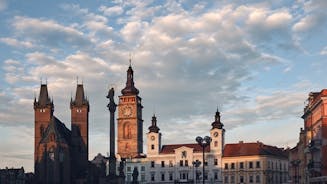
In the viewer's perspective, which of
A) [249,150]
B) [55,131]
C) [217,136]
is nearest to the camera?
[55,131]

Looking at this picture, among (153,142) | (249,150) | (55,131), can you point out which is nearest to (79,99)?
(55,131)

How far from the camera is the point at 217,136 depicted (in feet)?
477

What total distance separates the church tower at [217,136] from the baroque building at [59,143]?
104ft

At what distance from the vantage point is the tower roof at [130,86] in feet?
528

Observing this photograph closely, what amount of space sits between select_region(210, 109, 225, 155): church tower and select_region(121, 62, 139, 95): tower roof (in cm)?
2530

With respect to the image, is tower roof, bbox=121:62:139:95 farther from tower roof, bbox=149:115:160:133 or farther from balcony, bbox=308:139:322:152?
balcony, bbox=308:139:322:152

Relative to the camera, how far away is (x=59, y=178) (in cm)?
11981

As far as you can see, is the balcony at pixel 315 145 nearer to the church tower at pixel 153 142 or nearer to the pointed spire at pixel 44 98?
the pointed spire at pixel 44 98

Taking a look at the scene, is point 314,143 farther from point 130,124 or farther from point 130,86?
point 130,86

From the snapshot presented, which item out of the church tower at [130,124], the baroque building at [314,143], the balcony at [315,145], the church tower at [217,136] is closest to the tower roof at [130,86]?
the church tower at [130,124]

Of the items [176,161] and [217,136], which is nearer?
[217,136]

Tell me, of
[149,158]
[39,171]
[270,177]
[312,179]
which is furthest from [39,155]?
[312,179]

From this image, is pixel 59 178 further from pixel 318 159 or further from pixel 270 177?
pixel 318 159

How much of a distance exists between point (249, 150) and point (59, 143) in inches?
1820
